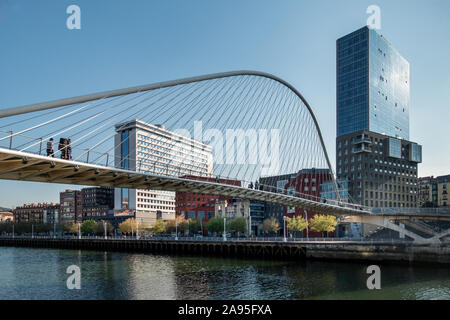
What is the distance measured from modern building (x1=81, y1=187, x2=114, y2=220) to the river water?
96.2m

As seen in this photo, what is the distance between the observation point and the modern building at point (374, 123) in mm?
89688

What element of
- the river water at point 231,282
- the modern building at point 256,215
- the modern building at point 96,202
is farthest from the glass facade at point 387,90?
the modern building at point 96,202

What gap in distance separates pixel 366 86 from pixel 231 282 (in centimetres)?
9520

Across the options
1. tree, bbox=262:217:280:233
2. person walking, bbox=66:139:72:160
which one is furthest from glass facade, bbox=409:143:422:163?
person walking, bbox=66:139:72:160

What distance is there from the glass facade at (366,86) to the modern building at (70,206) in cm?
9513

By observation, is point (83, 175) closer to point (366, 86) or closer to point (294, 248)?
point (294, 248)

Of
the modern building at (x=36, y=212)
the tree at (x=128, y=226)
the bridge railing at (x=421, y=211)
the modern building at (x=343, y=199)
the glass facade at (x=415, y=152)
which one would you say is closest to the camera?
the bridge railing at (x=421, y=211)

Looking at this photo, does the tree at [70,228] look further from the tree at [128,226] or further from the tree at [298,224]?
the tree at [298,224]

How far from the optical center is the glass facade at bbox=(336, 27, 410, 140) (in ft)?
370

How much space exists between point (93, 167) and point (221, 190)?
14776 millimetres

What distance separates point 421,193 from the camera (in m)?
136
